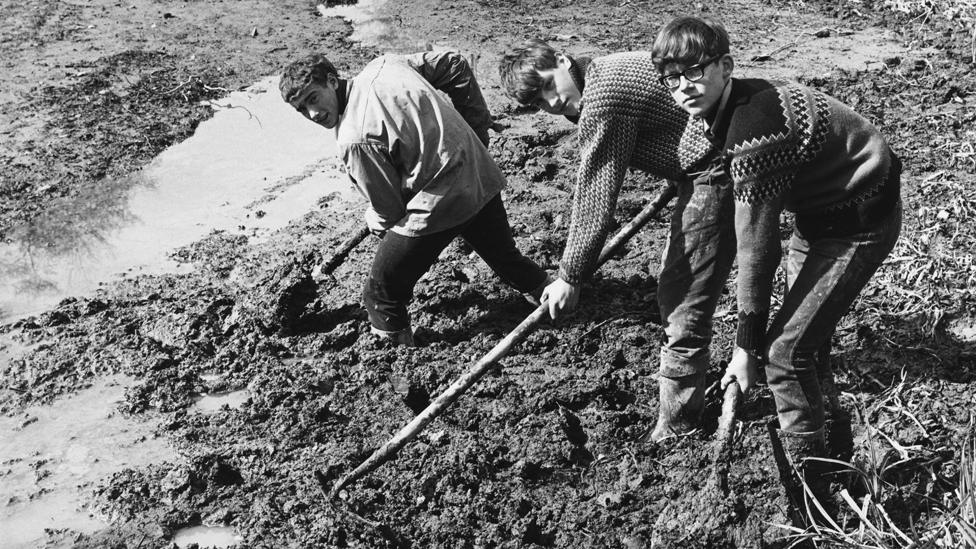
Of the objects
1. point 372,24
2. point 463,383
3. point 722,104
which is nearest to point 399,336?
point 463,383

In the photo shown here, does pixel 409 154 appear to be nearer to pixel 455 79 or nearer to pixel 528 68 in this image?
pixel 455 79

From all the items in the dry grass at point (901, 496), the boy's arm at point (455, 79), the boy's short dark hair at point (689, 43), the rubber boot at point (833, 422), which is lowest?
the dry grass at point (901, 496)

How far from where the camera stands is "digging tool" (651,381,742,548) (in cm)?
306

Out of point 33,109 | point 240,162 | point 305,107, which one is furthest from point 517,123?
point 33,109

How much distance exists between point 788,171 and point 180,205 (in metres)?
4.51

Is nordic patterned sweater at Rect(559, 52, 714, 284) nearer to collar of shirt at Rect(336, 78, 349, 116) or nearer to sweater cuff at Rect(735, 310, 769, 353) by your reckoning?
sweater cuff at Rect(735, 310, 769, 353)

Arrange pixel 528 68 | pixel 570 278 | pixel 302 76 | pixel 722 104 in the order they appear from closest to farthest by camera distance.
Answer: pixel 722 104, pixel 528 68, pixel 570 278, pixel 302 76

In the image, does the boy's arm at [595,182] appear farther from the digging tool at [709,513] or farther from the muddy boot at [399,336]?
the muddy boot at [399,336]

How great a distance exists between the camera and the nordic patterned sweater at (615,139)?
2834mm

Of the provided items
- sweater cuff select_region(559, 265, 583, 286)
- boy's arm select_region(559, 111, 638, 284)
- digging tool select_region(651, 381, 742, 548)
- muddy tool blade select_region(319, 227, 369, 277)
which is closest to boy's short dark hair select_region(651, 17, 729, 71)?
boy's arm select_region(559, 111, 638, 284)

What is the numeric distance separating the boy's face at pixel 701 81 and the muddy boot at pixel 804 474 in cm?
114

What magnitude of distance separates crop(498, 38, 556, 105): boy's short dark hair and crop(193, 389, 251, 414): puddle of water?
2.18 metres

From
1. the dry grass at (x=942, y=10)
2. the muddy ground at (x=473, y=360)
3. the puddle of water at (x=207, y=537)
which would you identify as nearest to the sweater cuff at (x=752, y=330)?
the muddy ground at (x=473, y=360)

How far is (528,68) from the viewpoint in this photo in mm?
2881
